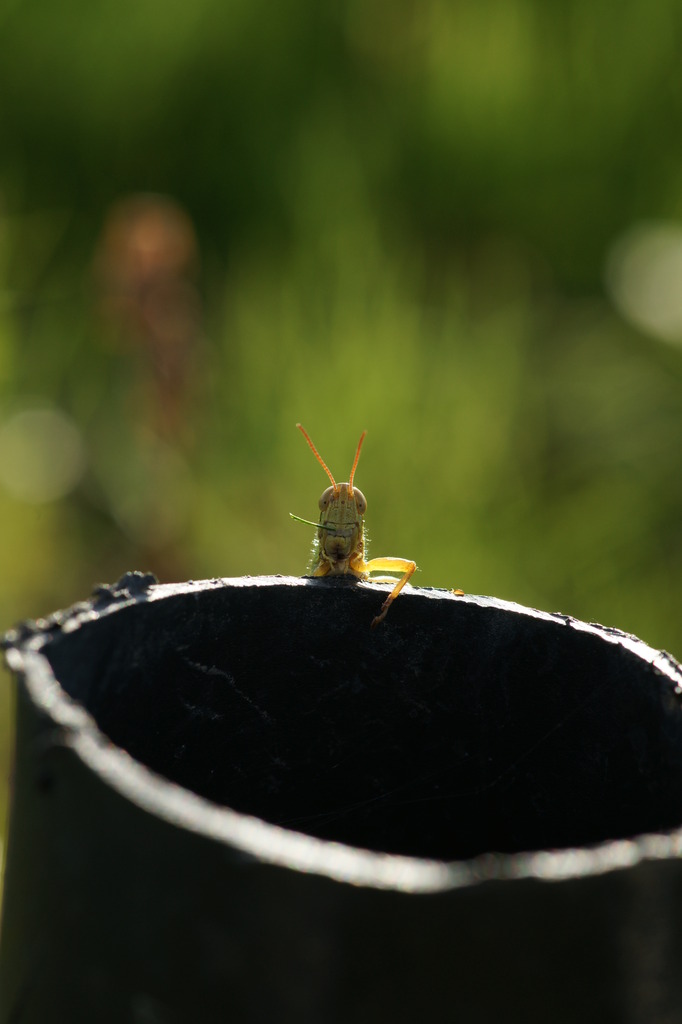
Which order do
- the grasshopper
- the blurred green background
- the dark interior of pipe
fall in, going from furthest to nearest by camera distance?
the blurred green background, the grasshopper, the dark interior of pipe

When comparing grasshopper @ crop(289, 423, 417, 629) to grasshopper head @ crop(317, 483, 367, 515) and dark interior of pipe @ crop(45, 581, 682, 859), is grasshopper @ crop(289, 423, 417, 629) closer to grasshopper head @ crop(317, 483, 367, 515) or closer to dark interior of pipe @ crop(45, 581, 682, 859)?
grasshopper head @ crop(317, 483, 367, 515)

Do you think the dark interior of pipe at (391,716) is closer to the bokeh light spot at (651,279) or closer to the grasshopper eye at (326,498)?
the grasshopper eye at (326,498)

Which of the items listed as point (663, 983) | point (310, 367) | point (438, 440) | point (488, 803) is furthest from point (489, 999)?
point (310, 367)

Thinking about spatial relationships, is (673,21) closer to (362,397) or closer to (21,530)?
(362,397)

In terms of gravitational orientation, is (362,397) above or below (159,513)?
above

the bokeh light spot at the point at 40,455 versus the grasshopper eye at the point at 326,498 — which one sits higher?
the bokeh light spot at the point at 40,455

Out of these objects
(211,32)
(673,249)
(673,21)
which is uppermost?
(673,21)

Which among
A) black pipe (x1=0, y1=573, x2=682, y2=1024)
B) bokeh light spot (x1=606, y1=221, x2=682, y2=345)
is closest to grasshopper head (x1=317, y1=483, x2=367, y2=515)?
black pipe (x1=0, y1=573, x2=682, y2=1024)

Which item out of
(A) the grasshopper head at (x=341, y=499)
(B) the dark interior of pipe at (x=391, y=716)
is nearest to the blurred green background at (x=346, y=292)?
(A) the grasshopper head at (x=341, y=499)

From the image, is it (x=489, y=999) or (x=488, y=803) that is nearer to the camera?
(x=489, y=999)
